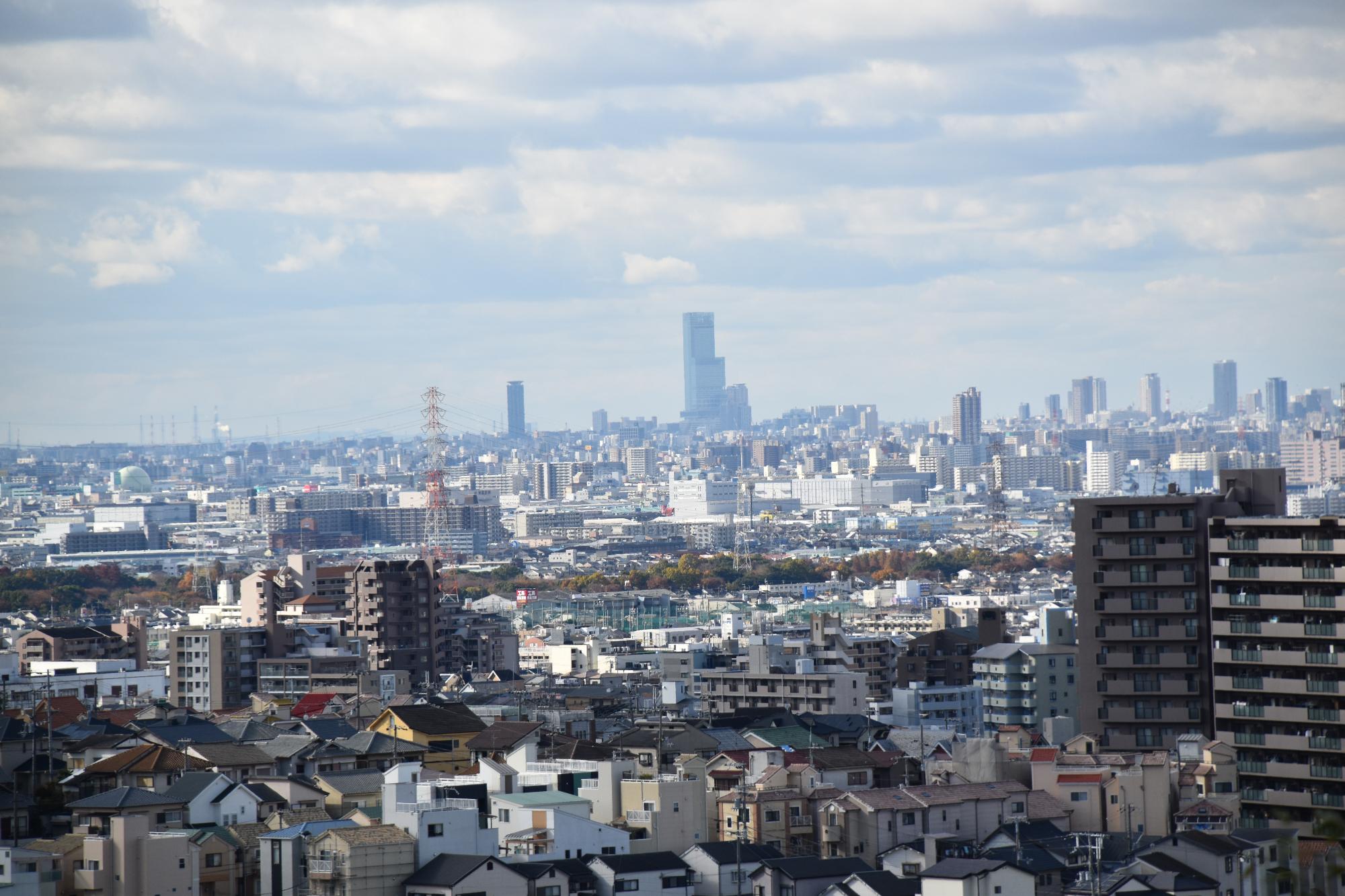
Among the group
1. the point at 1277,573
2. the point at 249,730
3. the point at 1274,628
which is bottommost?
the point at 249,730

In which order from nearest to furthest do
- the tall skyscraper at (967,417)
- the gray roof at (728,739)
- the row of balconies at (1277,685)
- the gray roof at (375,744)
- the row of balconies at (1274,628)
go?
1. the row of balconies at (1277,685)
2. the row of balconies at (1274,628)
3. the gray roof at (375,744)
4. the gray roof at (728,739)
5. the tall skyscraper at (967,417)

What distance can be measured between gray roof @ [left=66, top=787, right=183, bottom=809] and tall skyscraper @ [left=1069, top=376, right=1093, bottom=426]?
178 metres

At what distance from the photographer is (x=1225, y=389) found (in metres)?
180

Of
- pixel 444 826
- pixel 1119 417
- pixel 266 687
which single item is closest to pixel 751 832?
pixel 444 826

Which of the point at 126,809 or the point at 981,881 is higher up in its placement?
the point at 126,809

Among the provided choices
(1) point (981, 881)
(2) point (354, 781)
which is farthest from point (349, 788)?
(1) point (981, 881)

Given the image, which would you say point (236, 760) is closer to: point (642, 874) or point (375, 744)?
point (375, 744)

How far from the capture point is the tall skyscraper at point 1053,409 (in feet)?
611

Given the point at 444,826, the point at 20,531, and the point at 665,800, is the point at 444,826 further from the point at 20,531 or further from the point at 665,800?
the point at 20,531

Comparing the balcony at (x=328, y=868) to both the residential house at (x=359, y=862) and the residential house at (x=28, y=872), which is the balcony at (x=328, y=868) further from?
the residential house at (x=28, y=872)

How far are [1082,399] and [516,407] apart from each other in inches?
1870

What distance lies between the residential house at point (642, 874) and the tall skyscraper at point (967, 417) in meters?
145

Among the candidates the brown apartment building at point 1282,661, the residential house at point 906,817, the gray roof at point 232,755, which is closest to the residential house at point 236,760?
the gray roof at point 232,755

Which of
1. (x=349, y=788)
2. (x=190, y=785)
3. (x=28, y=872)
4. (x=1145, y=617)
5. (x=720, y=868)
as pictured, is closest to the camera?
(x=28, y=872)
